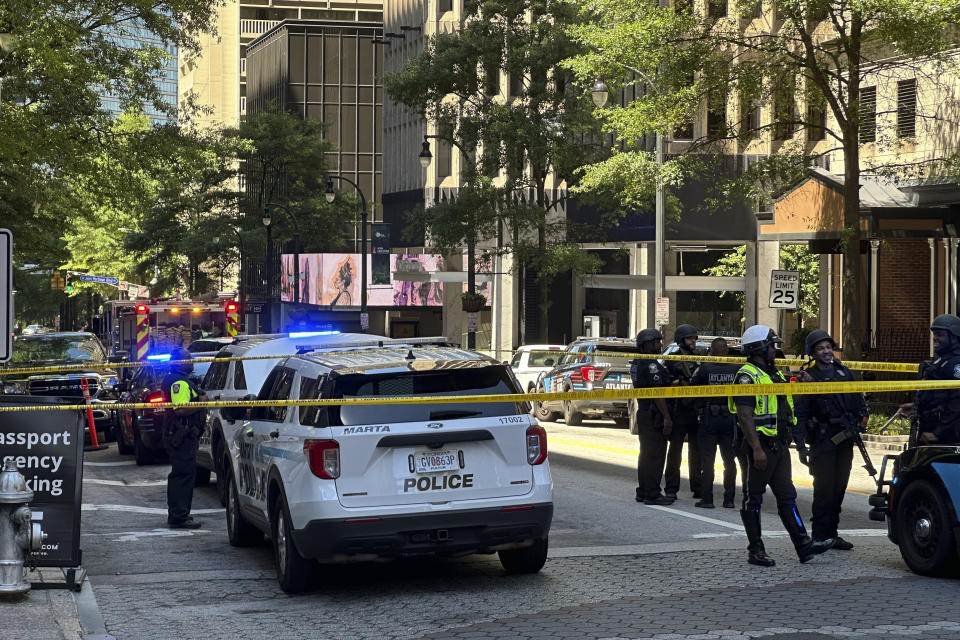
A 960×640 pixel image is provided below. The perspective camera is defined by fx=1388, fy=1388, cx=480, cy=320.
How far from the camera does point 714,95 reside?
26547 mm

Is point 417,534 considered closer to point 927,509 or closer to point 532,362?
point 927,509

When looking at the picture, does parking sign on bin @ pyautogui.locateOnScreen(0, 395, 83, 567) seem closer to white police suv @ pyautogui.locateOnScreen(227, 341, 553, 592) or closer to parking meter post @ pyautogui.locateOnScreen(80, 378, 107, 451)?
white police suv @ pyautogui.locateOnScreen(227, 341, 553, 592)

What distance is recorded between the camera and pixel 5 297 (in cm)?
859

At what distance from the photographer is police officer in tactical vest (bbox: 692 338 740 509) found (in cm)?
1434

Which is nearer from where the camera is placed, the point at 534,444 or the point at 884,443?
the point at 534,444

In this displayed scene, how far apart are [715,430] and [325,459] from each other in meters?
6.09

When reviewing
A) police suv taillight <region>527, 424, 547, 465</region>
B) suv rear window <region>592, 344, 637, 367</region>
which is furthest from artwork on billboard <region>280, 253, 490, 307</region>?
police suv taillight <region>527, 424, 547, 465</region>

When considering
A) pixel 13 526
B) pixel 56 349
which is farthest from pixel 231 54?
pixel 13 526

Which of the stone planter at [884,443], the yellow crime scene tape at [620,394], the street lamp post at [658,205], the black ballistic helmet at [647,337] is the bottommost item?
the stone planter at [884,443]

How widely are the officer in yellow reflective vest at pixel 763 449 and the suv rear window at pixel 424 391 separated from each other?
179 cm

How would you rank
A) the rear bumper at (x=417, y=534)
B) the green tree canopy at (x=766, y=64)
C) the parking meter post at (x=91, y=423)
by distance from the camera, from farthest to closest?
the green tree canopy at (x=766, y=64), the parking meter post at (x=91, y=423), the rear bumper at (x=417, y=534)

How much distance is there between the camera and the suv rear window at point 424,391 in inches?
373

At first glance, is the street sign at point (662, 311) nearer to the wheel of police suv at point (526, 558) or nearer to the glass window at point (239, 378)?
the glass window at point (239, 378)

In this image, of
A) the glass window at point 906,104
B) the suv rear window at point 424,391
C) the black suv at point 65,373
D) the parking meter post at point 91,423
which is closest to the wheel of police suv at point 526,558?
the suv rear window at point 424,391
